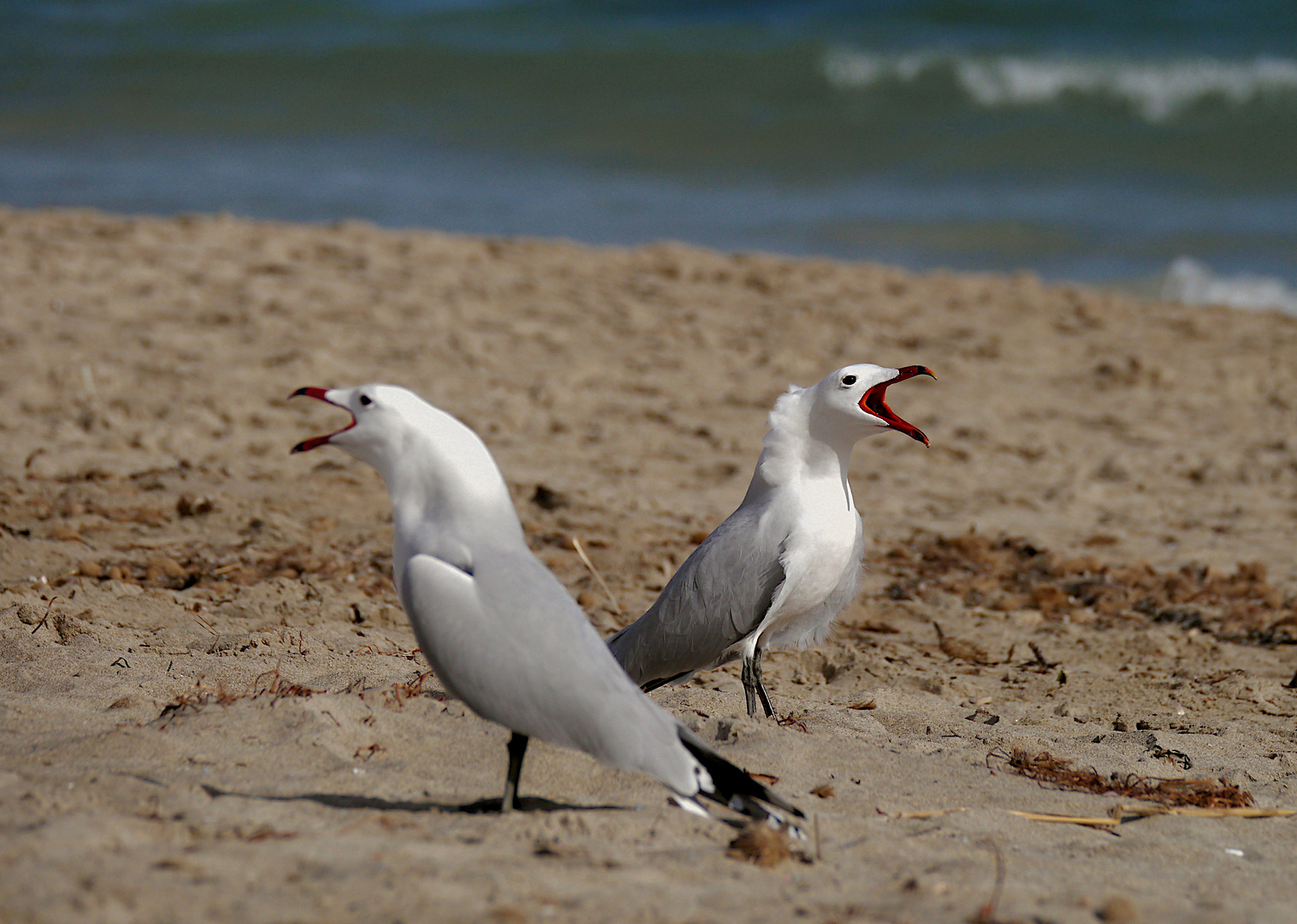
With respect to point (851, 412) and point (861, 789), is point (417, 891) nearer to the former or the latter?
point (861, 789)

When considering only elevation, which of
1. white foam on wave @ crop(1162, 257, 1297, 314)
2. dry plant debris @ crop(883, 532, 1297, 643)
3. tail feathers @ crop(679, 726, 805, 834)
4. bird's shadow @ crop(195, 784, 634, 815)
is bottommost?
bird's shadow @ crop(195, 784, 634, 815)

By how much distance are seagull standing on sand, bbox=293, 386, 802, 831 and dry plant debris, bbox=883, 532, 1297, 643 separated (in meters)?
2.59

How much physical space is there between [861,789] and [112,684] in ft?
6.48

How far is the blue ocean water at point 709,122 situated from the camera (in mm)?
12609

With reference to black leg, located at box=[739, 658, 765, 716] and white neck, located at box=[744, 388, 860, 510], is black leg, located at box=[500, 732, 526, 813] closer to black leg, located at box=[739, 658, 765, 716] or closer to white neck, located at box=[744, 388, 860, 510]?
black leg, located at box=[739, 658, 765, 716]

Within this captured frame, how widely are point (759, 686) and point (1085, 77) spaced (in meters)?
17.1

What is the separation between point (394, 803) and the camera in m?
2.59

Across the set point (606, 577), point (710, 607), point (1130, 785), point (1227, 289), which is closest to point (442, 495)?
point (710, 607)

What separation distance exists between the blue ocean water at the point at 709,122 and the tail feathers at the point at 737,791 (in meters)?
9.68

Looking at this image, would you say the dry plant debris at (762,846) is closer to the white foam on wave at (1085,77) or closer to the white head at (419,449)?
the white head at (419,449)

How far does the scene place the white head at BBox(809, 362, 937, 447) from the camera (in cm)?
350

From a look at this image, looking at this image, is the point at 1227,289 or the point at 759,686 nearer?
the point at 759,686

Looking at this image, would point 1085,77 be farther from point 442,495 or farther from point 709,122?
point 442,495

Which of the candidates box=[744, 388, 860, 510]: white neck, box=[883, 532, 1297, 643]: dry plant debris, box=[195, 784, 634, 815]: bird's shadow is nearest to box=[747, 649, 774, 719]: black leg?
box=[744, 388, 860, 510]: white neck
